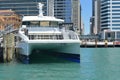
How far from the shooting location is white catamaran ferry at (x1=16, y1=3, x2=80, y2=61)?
35219 millimetres

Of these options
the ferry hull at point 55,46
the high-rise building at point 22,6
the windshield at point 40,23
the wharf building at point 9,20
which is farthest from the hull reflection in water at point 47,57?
the high-rise building at point 22,6

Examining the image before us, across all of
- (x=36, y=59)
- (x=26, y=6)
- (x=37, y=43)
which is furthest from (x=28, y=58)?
(x=26, y=6)

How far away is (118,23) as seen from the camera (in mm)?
198000

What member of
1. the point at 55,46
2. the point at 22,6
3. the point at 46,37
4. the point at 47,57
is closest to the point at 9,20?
the point at 22,6

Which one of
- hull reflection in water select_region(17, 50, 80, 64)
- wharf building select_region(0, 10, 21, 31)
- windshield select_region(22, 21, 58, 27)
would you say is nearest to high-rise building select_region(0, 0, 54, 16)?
wharf building select_region(0, 10, 21, 31)

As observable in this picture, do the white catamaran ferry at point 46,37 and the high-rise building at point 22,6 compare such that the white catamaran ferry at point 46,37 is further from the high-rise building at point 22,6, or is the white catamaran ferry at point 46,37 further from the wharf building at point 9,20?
Result: the high-rise building at point 22,6

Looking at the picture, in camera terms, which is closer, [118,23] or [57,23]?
[57,23]

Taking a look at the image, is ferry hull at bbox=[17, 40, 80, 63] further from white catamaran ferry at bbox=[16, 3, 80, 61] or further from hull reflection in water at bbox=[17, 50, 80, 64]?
→ hull reflection in water at bbox=[17, 50, 80, 64]

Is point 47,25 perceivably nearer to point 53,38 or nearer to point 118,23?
point 53,38

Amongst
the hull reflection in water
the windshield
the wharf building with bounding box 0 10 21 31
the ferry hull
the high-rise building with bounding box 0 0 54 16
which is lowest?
the hull reflection in water

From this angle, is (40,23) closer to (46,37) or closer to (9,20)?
(46,37)

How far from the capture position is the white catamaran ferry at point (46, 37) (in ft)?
116

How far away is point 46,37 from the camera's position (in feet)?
121

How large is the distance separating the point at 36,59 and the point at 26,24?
4.25 metres
